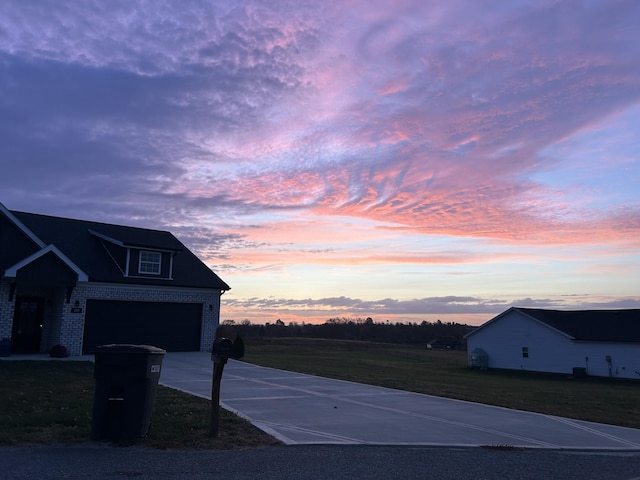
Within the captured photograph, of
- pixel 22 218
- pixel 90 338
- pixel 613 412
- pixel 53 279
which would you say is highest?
pixel 22 218

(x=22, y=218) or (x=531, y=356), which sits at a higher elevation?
(x=22, y=218)

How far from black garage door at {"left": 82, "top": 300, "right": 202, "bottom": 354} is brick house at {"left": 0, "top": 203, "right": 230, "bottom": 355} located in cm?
4

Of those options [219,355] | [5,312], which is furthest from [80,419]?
[5,312]

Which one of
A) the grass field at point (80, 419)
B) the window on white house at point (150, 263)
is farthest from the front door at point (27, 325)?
the grass field at point (80, 419)

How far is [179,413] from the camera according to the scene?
1027 cm

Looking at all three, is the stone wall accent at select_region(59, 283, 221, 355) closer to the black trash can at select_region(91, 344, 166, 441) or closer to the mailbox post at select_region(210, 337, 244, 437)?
the black trash can at select_region(91, 344, 166, 441)

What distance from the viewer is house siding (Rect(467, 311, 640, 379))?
37906 mm

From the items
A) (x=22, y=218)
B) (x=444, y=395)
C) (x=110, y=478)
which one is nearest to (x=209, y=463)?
(x=110, y=478)

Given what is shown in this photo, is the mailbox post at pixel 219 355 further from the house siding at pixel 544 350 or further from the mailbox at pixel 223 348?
the house siding at pixel 544 350

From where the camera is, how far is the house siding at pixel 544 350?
3791cm

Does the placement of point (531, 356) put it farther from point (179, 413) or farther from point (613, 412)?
point (179, 413)

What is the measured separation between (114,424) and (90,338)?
628 inches

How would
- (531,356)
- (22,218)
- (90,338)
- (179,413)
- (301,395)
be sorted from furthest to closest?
(531,356) < (22,218) < (90,338) < (301,395) < (179,413)

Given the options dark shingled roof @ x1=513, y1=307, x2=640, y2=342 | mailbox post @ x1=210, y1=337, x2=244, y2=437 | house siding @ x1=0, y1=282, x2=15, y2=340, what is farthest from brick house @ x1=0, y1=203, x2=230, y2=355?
dark shingled roof @ x1=513, y1=307, x2=640, y2=342
